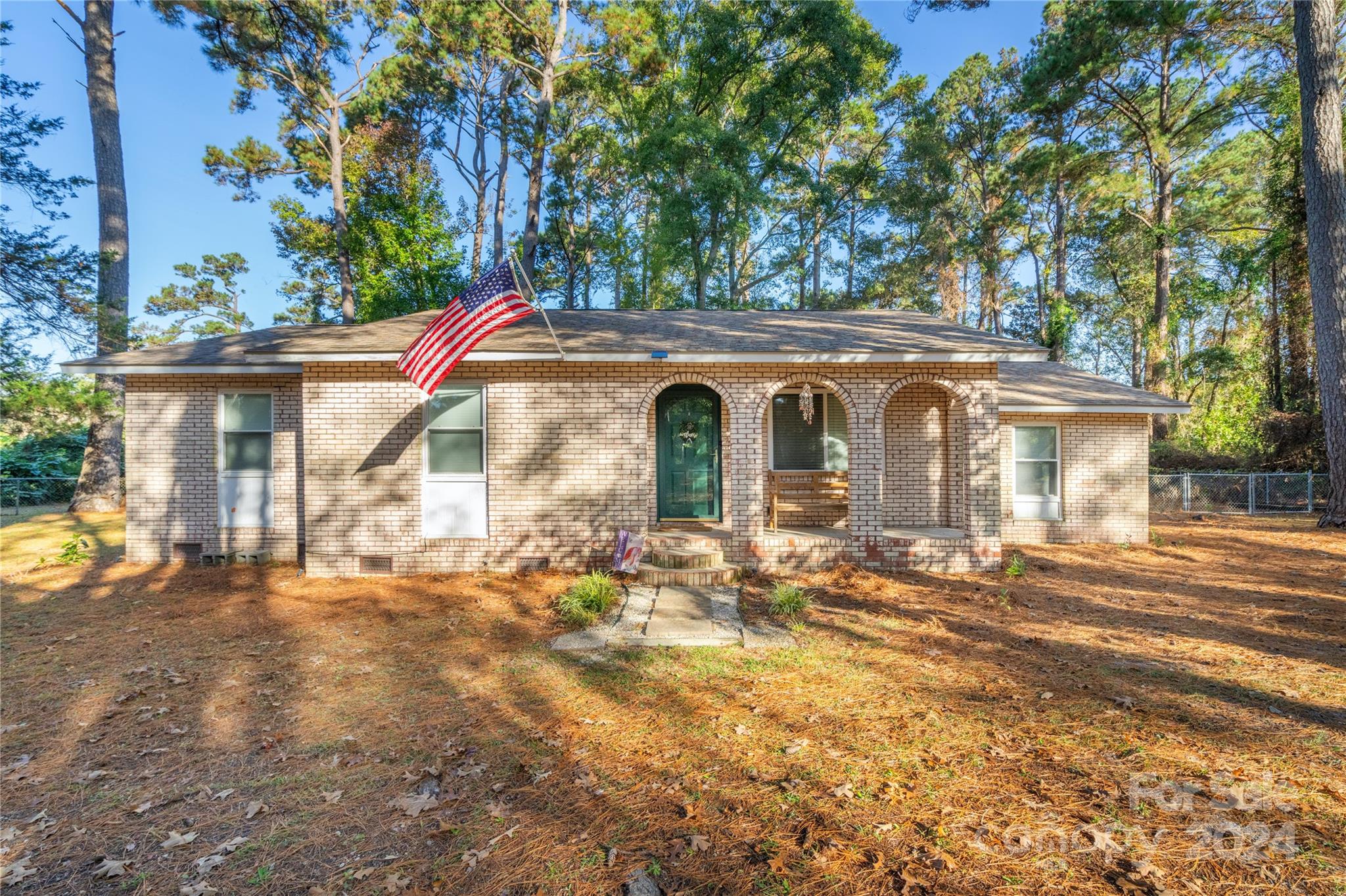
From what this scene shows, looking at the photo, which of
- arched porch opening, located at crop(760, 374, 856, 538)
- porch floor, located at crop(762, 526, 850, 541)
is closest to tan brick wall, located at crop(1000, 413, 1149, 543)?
arched porch opening, located at crop(760, 374, 856, 538)

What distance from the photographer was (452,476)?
7.99m

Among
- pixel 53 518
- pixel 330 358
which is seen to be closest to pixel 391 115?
pixel 53 518

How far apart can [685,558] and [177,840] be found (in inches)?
216

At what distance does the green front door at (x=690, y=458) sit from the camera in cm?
1020

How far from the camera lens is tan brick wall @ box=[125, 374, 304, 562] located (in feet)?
28.8

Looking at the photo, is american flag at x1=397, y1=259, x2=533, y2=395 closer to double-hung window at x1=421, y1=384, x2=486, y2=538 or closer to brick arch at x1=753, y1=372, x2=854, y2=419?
double-hung window at x1=421, y1=384, x2=486, y2=538

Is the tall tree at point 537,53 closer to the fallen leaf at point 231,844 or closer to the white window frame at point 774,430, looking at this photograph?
the white window frame at point 774,430

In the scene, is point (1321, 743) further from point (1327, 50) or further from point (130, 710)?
point (1327, 50)

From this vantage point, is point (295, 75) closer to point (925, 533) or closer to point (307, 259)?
point (307, 259)

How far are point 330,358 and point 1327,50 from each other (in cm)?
1866

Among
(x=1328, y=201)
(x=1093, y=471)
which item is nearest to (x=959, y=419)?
(x=1093, y=471)

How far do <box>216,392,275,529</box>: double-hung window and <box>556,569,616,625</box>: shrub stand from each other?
595cm

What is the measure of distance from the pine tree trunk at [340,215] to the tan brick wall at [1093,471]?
20042 millimetres

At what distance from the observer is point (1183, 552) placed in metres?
9.41
